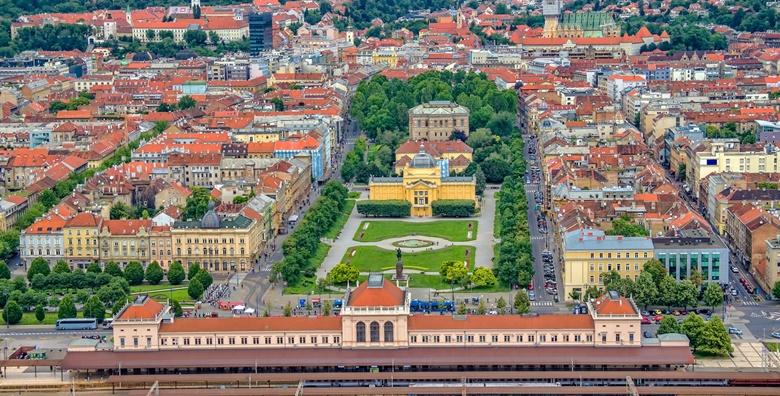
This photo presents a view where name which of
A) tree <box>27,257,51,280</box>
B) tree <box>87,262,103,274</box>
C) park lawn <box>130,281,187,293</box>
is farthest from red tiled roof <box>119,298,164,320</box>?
tree <box>27,257,51,280</box>

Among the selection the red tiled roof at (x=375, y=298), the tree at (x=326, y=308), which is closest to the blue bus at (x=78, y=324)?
the tree at (x=326, y=308)

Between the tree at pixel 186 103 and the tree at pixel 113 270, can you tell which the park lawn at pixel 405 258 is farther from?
the tree at pixel 186 103

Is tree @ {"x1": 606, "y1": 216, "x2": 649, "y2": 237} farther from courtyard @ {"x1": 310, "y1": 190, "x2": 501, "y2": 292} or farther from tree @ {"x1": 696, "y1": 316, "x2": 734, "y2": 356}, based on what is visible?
tree @ {"x1": 696, "y1": 316, "x2": 734, "y2": 356}

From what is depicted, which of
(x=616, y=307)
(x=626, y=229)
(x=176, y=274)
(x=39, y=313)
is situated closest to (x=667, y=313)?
(x=626, y=229)

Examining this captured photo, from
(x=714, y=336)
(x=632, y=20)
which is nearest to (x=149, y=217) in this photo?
(x=714, y=336)

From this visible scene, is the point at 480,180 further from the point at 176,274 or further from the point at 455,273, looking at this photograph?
the point at 176,274
